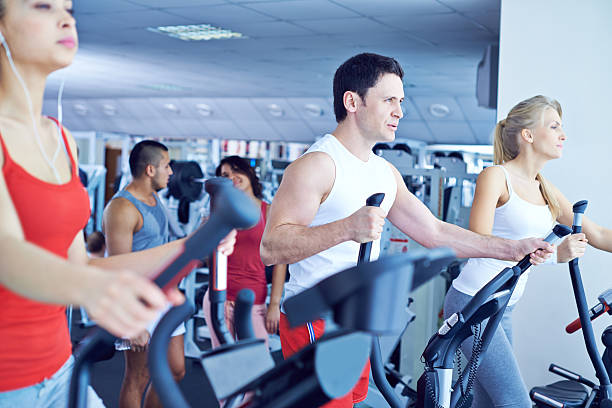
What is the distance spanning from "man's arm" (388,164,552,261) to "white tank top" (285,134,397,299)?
0.65 feet

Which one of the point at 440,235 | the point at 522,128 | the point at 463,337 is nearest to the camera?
the point at 463,337

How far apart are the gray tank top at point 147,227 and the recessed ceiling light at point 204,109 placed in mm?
11081

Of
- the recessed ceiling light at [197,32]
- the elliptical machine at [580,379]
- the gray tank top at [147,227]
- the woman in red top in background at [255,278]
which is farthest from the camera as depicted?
the recessed ceiling light at [197,32]

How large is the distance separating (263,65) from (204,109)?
18.4 ft

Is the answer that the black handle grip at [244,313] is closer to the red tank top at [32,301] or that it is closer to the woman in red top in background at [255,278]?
the red tank top at [32,301]

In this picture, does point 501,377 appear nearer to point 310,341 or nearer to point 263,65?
point 310,341

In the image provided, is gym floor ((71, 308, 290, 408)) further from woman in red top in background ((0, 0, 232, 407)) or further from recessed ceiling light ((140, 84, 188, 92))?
recessed ceiling light ((140, 84, 188, 92))

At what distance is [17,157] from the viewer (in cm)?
106

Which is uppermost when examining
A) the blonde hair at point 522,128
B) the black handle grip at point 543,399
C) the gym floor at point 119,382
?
the blonde hair at point 522,128

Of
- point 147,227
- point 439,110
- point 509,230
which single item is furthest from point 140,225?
point 439,110

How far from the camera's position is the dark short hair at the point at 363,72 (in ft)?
6.42

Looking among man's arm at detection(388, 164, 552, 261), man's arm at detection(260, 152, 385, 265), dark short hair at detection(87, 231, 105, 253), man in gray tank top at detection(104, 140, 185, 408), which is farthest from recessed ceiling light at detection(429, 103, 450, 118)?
man's arm at detection(260, 152, 385, 265)

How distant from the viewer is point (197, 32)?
6551mm

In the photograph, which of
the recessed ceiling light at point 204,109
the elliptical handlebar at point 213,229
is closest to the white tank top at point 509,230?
the elliptical handlebar at point 213,229
